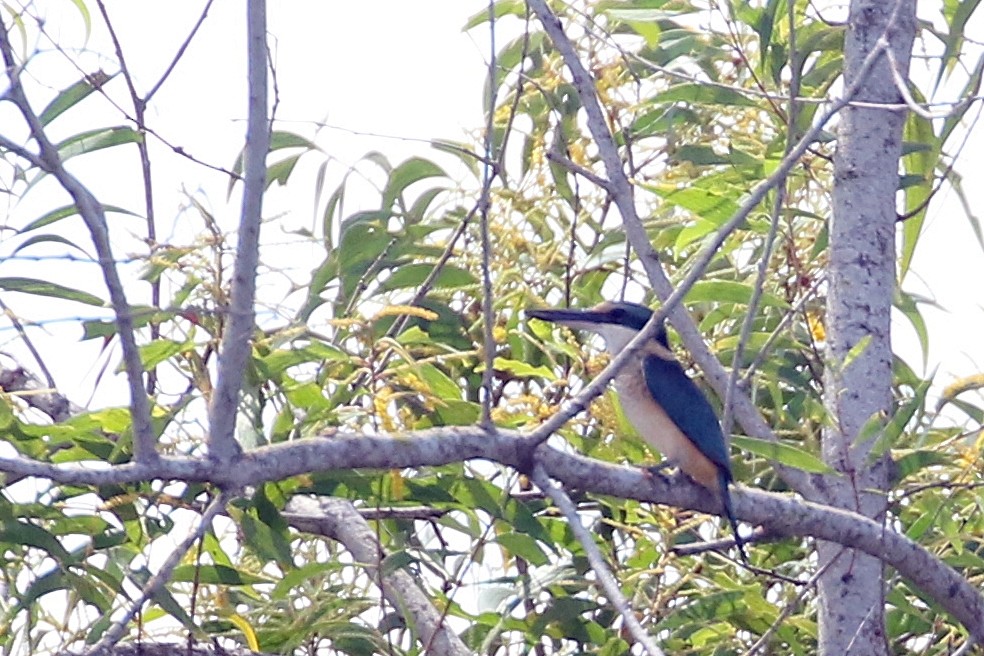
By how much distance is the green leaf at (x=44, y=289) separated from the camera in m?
2.62

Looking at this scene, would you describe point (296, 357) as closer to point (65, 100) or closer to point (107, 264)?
point (65, 100)

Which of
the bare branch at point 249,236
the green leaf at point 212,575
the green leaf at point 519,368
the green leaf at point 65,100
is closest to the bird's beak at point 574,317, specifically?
the green leaf at point 519,368

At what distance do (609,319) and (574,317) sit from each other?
20 centimetres

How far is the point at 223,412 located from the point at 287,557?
72cm

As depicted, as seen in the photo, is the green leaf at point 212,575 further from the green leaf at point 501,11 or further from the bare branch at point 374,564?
the green leaf at point 501,11

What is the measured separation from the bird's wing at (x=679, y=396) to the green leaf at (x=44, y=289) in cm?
125

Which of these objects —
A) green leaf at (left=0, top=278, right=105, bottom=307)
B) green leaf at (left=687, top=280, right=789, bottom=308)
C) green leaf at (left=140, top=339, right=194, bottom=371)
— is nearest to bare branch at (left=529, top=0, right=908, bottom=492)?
green leaf at (left=687, top=280, right=789, bottom=308)

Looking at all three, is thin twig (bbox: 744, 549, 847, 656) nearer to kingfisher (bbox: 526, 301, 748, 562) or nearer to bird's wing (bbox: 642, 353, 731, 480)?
kingfisher (bbox: 526, 301, 748, 562)

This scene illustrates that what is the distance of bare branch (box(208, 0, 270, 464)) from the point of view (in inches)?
68.2

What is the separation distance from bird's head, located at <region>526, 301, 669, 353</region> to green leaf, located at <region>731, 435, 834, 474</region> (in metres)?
0.57

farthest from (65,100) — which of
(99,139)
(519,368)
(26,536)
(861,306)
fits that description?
(861,306)

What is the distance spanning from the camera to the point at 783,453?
248 centimetres

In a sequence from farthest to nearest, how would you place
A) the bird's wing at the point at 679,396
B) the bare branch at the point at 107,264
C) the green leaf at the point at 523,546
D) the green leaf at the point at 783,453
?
the bird's wing at the point at 679,396, the green leaf at the point at 523,546, the green leaf at the point at 783,453, the bare branch at the point at 107,264

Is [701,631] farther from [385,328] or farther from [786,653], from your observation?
[385,328]
